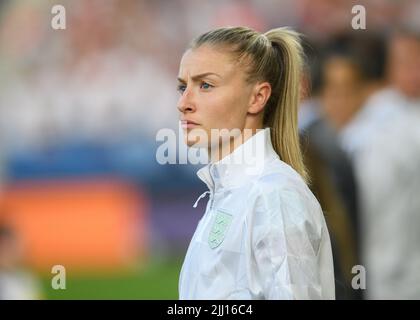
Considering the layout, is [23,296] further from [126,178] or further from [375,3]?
[375,3]

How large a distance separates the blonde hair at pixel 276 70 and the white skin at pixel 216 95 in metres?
0.03

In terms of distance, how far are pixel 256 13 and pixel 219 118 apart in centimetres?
883

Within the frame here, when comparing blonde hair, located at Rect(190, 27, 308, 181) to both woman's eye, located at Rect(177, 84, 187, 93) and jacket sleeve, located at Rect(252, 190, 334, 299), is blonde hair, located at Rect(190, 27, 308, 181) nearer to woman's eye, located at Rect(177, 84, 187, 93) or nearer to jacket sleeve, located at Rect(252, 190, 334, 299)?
woman's eye, located at Rect(177, 84, 187, 93)

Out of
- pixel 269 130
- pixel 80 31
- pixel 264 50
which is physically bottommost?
pixel 269 130

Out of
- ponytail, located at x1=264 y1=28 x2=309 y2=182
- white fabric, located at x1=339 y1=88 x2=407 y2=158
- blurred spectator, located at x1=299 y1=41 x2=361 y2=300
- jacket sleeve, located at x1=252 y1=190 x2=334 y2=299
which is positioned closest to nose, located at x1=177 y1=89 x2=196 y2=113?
ponytail, located at x1=264 y1=28 x2=309 y2=182

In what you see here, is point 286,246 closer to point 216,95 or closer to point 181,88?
point 216,95

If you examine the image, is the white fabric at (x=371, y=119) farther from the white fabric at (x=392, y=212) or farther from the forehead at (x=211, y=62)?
the forehead at (x=211, y=62)

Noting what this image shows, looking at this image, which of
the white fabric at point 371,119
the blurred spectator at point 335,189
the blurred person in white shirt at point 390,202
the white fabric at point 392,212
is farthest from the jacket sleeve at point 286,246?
the white fabric at point 371,119

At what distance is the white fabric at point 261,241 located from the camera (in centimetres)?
271

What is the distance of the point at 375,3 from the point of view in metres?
10.7

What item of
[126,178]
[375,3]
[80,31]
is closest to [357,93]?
[375,3]

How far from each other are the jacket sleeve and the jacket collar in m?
0.18

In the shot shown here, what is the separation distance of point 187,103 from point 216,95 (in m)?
0.09

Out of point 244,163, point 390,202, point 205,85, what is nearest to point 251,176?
point 244,163
